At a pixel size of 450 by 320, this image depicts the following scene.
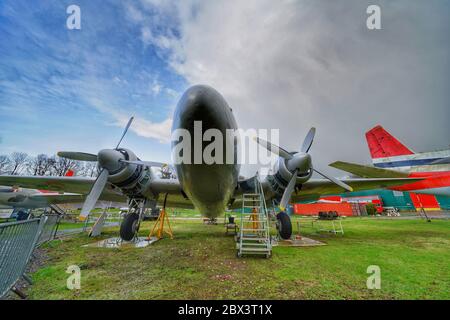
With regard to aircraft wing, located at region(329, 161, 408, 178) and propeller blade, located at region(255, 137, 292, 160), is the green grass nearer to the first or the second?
propeller blade, located at region(255, 137, 292, 160)

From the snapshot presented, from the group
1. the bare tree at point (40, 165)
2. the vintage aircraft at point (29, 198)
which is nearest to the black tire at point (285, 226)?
the vintage aircraft at point (29, 198)

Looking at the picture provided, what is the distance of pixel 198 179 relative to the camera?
4945mm

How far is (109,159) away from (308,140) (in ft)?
26.0

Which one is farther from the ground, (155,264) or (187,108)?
(187,108)

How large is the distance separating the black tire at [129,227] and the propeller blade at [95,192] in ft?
8.50

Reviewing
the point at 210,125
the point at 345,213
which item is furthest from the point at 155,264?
the point at 345,213

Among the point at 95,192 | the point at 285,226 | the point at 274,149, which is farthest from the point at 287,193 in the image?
the point at 95,192

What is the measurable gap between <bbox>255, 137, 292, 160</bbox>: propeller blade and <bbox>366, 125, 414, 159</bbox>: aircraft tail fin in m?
15.7

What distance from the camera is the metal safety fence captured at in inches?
122

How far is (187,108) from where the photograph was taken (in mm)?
3600

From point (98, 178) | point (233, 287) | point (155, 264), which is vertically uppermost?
point (98, 178)

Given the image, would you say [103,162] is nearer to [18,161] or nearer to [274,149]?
[274,149]

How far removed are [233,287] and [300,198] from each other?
31.7ft
